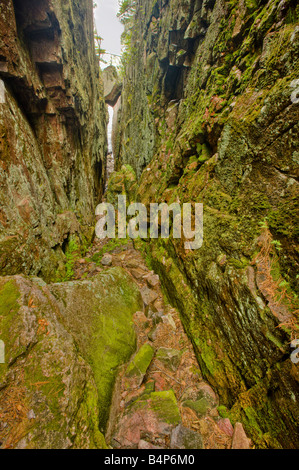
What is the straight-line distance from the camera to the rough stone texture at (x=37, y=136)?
495 cm

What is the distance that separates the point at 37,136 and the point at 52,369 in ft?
28.0

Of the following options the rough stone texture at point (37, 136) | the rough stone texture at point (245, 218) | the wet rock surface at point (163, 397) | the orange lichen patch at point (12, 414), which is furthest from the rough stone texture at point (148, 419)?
the rough stone texture at point (37, 136)

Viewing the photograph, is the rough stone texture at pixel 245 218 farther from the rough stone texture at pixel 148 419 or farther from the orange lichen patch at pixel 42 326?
the orange lichen patch at pixel 42 326

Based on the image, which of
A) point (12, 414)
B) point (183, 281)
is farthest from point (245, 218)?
point (12, 414)

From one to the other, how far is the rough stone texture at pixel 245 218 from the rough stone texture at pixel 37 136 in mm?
4404

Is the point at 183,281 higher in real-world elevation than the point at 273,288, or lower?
lower

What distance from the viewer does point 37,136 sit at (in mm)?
7438

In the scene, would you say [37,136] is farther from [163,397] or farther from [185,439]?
[185,439]

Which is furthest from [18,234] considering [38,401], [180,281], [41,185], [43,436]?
[180,281]

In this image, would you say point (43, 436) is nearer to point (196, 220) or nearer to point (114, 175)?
point (196, 220)

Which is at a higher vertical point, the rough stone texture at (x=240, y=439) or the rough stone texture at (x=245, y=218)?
the rough stone texture at (x=245, y=218)

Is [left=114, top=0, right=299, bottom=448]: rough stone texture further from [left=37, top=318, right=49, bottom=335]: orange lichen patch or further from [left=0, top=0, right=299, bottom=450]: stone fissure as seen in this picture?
[left=37, top=318, right=49, bottom=335]: orange lichen patch

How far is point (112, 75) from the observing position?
2781 cm

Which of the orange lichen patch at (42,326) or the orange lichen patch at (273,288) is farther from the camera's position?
the orange lichen patch at (42,326)
